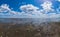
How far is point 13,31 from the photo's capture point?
182 centimetres

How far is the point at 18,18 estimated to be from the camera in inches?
71.4

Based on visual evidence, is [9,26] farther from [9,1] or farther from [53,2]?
[53,2]

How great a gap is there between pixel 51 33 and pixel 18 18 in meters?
0.40

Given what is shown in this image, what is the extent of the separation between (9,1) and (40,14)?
1.22 ft

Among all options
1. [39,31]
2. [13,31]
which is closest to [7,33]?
[13,31]

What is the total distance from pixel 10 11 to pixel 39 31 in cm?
39

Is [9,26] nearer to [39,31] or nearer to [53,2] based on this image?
[39,31]

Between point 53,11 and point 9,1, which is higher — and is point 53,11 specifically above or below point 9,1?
below

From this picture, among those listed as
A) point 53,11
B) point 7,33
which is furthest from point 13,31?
point 53,11

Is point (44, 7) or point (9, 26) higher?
point (44, 7)

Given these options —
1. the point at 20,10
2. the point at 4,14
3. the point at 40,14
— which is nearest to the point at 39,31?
the point at 40,14

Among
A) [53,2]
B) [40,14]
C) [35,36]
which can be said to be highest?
[53,2]

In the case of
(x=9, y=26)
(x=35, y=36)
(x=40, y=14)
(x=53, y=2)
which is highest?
(x=53, y=2)

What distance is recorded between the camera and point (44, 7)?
1819 mm
